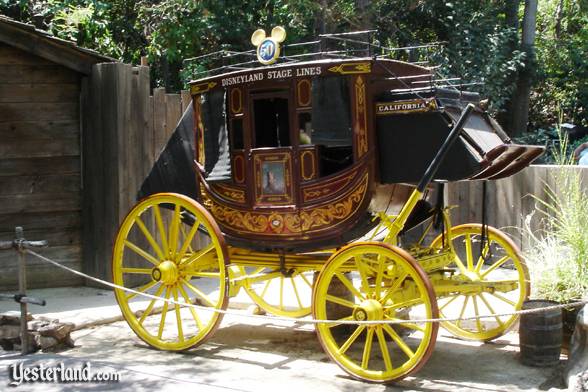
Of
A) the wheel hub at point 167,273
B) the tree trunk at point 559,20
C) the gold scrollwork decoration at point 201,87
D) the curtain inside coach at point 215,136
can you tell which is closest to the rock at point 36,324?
the wheel hub at point 167,273

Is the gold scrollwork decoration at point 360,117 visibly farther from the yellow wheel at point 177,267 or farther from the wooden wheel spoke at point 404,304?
the yellow wheel at point 177,267

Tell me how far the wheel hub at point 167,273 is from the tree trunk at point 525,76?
10.4 m

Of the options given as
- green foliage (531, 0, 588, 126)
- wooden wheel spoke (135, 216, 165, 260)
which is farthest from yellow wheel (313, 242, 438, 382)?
green foliage (531, 0, 588, 126)

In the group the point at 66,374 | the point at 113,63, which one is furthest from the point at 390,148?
the point at 113,63

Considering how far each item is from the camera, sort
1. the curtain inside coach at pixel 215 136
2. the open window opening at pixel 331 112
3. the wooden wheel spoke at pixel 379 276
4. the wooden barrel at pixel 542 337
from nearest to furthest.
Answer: the wooden wheel spoke at pixel 379 276 → the wooden barrel at pixel 542 337 → the open window opening at pixel 331 112 → the curtain inside coach at pixel 215 136

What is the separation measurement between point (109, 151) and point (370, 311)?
4410mm

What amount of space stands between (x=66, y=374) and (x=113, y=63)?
163 inches

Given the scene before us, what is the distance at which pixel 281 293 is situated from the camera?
7.96 meters

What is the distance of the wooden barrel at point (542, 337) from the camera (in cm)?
614

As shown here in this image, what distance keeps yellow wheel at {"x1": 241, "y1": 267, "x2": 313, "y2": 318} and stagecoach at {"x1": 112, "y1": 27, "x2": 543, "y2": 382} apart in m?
0.05

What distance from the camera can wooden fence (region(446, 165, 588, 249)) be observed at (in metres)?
9.77

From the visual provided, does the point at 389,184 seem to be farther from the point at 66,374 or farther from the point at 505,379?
the point at 66,374

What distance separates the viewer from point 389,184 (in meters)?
6.39

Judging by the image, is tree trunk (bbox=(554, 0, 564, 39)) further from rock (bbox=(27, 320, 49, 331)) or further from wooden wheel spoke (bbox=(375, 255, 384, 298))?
rock (bbox=(27, 320, 49, 331))
